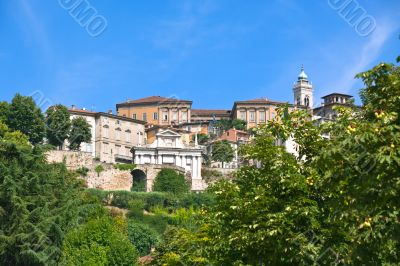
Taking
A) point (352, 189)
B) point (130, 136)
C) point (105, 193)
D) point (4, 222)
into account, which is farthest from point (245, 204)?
point (130, 136)

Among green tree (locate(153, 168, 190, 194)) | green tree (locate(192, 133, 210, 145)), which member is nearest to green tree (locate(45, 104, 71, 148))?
green tree (locate(153, 168, 190, 194))

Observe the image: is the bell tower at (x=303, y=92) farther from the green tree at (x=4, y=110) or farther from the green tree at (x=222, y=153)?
the green tree at (x=4, y=110)

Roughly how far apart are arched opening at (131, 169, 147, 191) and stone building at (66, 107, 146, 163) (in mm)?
16052

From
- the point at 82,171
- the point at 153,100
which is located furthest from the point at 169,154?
the point at 153,100

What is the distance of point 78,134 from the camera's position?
9956cm

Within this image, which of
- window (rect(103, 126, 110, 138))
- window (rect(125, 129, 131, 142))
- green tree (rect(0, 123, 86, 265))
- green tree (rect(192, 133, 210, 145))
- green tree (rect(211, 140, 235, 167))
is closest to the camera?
green tree (rect(0, 123, 86, 265))

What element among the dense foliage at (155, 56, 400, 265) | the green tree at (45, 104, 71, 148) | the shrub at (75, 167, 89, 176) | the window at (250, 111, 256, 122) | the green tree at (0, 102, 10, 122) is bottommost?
the dense foliage at (155, 56, 400, 265)

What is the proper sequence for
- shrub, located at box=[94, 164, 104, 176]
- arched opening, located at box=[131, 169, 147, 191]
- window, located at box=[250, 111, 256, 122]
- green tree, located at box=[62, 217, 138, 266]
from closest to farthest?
green tree, located at box=[62, 217, 138, 266]
shrub, located at box=[94, 164, 104, 176]
arched opening, located at box=[131, 169, 147, 191]
window, located at box=[250, 111, 256, 122]

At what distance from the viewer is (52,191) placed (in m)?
50.5

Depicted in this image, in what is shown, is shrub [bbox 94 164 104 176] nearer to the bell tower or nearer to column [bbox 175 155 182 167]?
column [bbox 175 155 182 167]

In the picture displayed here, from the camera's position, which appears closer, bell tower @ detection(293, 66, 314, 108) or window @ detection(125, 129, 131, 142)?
window @ detection(125, 129, 131, 142)

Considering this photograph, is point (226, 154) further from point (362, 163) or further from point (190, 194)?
point (362, 163)

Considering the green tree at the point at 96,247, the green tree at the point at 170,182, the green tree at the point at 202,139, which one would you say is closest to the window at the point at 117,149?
the green tree at the point at 202,139

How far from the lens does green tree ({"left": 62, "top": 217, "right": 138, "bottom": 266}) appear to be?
1805 inches
